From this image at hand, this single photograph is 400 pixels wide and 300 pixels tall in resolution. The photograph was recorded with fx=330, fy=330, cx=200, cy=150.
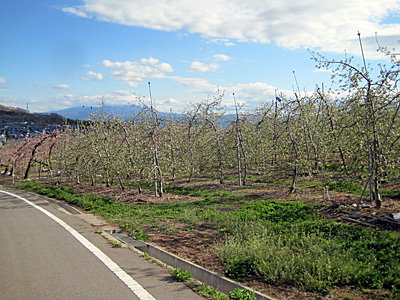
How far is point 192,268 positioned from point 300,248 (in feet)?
7.48

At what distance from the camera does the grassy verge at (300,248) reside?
5.33m

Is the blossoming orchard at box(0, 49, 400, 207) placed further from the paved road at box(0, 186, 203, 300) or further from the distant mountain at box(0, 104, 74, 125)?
the distant mountain at box(0, 104, 74, 125)

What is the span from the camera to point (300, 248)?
22.4ft

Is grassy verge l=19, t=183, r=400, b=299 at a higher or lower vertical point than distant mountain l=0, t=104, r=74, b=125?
lower

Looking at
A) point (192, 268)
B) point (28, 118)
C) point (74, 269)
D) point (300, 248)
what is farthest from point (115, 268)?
point (28, 118)

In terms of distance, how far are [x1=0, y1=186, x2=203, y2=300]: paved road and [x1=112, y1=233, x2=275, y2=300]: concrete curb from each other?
407 millimetres

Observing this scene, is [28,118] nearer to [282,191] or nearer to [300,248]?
[282,191]

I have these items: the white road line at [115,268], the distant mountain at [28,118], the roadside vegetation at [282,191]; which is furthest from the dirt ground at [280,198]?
the distant mountain at [28,118]

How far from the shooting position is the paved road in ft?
17.9

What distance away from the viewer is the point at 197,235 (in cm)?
889

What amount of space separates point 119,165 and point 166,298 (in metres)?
A: 14.7

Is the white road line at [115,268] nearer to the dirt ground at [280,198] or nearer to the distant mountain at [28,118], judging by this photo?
the dirt ground at [280,198]

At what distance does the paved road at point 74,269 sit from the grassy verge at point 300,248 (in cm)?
131

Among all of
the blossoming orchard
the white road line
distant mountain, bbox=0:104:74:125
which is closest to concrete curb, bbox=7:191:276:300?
the white road line
